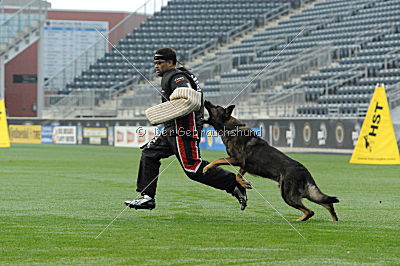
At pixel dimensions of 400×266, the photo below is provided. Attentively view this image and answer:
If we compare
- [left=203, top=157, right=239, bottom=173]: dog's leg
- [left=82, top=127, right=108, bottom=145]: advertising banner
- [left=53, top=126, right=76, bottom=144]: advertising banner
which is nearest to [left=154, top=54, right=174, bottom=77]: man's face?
[left=203, top=157, right=239, bottom=173]: dog's leg

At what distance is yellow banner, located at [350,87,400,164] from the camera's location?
726 inches

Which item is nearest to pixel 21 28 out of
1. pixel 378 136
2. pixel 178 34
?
pixel 178 34

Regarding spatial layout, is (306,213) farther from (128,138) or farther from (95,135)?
(95,135)

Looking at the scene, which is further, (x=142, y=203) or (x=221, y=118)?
(x=142, y=203)

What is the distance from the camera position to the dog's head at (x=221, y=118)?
770 cm

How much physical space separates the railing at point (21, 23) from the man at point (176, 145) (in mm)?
37872

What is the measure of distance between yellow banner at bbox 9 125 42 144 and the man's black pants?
2895cm

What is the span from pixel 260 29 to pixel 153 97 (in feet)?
35.9

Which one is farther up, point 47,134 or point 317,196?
point 317,196

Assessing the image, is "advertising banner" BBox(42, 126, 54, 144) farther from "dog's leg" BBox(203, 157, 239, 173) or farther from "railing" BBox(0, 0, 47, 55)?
"dog's leg" BBox(203, 157, 239, 173)

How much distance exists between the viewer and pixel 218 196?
10.9 meters

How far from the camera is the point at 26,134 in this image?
3728cm

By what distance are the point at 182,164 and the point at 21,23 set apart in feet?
128

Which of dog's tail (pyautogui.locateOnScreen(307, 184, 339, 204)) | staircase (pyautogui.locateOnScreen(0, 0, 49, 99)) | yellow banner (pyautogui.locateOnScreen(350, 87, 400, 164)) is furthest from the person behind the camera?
staircase (pyautogui.locateOnScreen(0, 0, 49, 99))
